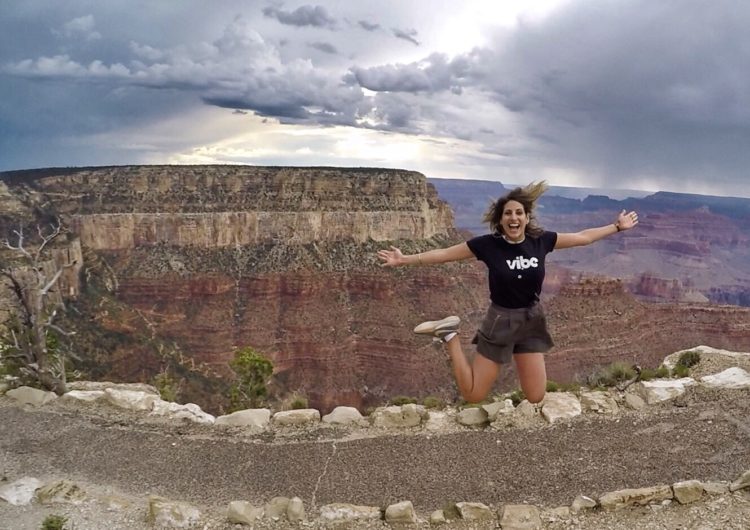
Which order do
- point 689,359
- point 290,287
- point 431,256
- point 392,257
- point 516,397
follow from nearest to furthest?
point 431,256 → point 392,257 → point 516,397 → point 689,359 → point 290,287

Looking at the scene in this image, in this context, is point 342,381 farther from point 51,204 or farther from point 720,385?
point 720,385

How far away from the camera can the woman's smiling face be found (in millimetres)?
7422

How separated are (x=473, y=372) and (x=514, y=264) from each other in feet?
5.51

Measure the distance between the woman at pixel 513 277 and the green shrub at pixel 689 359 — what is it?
9116 millimetres

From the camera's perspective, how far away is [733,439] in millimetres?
10008

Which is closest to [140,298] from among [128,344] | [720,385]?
[128,344]

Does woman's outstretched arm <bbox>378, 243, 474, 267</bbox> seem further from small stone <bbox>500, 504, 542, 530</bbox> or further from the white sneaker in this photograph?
small stone <bbox>500, 504, 542, 530</bbox>

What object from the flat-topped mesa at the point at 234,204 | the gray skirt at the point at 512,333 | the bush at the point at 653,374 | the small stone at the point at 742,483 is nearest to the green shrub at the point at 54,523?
the gray skirt at the point at 512,333

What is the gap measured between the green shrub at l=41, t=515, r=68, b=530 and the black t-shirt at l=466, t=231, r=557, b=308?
6.95 m

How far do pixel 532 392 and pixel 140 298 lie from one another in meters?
56.9

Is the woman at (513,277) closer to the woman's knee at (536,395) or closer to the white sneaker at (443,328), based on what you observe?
the woman's knee at (536,395)

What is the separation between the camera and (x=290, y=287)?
63.3 meters

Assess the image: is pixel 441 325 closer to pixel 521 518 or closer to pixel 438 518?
pixel 438 518

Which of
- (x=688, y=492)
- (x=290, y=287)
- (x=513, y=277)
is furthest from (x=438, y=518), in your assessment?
(x=290, y=287)
